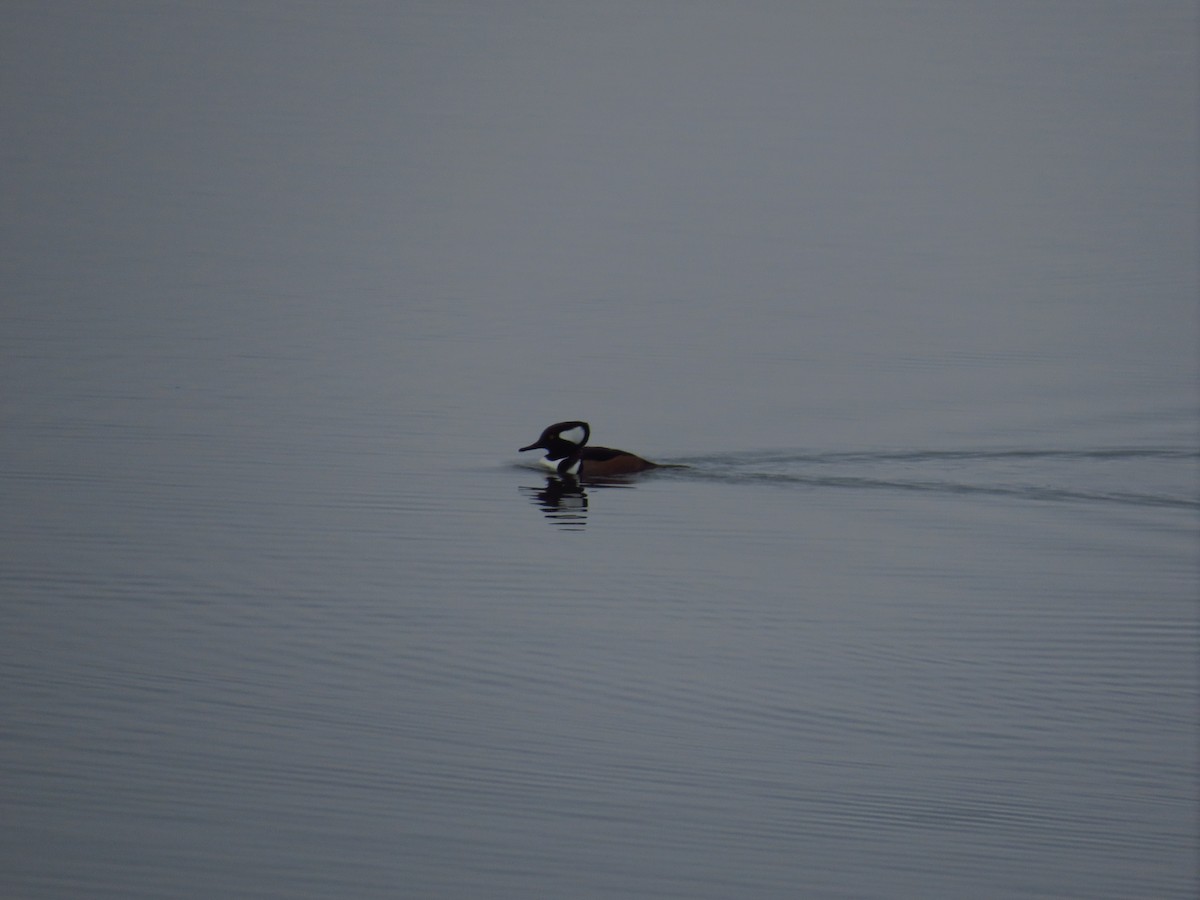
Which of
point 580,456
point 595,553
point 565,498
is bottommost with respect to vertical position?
point 595,553

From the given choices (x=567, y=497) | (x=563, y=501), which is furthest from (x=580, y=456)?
(x=563, y=501)

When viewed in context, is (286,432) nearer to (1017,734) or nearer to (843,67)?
(1017,734)

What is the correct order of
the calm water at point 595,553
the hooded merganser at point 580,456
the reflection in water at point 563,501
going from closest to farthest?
the calm water at point 595,553, the reflection in water at point 563,501, the hooded merganser at point 580,456

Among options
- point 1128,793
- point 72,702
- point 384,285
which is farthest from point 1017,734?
point 384,285

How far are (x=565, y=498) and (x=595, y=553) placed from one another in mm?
2209

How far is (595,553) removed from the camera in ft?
42.1

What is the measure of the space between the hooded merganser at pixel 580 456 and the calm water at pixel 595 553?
0.33m

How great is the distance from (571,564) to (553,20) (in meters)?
107

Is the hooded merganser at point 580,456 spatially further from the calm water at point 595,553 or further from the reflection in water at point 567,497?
the calm water at point 595,553

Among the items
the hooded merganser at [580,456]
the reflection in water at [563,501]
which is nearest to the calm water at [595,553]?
the reflection in water at [563,501]

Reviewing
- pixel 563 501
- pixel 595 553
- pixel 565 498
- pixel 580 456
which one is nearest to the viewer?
pixel 595 553

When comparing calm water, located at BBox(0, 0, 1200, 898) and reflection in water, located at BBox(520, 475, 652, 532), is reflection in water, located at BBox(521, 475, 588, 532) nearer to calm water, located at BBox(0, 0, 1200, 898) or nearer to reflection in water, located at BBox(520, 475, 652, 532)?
reflection in water, located at BBox(520, 475, 652, 532)

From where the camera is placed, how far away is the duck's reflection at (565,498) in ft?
46.0

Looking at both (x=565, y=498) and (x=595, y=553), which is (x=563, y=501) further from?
(x=595, y=553)
